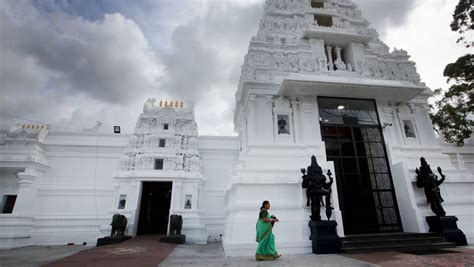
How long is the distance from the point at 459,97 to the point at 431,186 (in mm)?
9909

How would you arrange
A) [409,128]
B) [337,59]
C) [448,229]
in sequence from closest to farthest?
[448,229] < [409,128] < [337,59]

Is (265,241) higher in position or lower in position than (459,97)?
lower

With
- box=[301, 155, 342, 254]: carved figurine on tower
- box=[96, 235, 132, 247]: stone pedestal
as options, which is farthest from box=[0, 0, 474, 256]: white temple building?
box=[96, 235, 132, 247]: stone pedestal

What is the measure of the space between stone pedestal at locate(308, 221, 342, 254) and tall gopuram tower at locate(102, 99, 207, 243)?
261 inches

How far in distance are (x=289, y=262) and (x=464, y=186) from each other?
7024 mm

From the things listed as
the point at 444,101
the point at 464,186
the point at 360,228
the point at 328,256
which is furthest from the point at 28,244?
the point at 444,101

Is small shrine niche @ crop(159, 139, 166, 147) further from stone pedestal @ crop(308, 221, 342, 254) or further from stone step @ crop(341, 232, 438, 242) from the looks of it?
stone step @ crop(341, 232, 438, 242)

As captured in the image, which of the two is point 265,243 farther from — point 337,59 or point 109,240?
point 337,59

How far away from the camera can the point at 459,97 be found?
1268cm

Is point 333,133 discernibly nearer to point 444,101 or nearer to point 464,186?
point 464,186

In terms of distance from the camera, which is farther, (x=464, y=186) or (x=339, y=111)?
(x=339, y=111)

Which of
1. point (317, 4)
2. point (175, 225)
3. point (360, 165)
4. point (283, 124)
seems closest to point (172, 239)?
point (175, 225)

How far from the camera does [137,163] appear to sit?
38.8ft

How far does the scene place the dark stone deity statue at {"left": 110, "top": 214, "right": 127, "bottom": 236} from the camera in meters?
9.46
